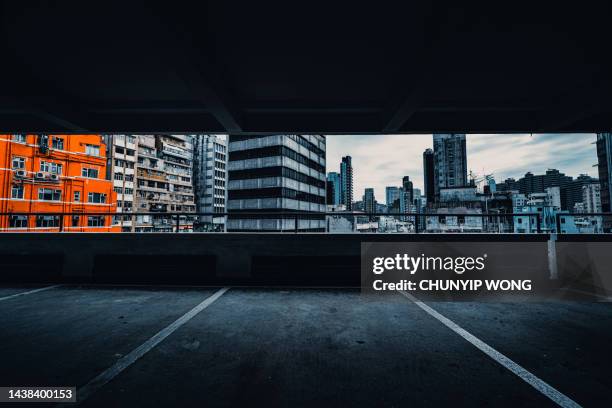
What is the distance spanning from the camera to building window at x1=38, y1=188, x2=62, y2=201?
3853cm

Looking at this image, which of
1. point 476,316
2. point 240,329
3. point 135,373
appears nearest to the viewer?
point 135,373

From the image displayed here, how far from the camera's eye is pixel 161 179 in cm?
7588

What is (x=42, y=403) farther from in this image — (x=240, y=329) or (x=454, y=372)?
(x=454, y=372)

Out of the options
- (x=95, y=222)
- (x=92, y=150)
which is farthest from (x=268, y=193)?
(x=92, y=150)

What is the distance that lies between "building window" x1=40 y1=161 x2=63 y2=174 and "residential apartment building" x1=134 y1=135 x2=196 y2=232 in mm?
26284

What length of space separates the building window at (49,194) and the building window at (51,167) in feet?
Result: 8.86

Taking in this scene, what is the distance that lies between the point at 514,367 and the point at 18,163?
168 ft

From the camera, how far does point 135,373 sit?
3.54m

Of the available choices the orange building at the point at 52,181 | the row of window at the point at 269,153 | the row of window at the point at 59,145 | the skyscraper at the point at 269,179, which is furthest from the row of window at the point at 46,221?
the row of window at the point at 269,153
